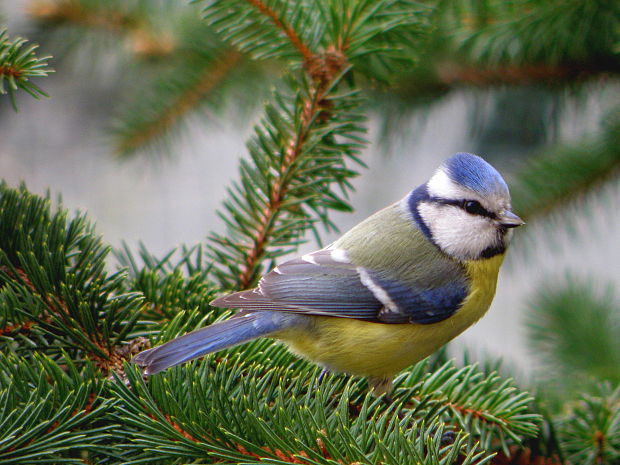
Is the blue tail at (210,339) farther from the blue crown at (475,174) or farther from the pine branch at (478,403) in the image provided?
the blue crown at (475,174)

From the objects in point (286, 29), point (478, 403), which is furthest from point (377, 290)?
point (286, 29)

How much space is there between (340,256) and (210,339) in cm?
35

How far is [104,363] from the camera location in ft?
2.74

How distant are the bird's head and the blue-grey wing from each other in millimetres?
85

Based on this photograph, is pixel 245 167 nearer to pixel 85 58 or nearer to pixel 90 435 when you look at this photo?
pixel 90 435

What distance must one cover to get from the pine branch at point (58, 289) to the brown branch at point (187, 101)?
1.90ft

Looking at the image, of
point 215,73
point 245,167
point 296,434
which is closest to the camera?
point 296,434

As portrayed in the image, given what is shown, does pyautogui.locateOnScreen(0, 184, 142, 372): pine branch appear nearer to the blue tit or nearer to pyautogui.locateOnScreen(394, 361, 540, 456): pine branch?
the blue tit

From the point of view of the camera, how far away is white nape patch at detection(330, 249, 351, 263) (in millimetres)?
1171

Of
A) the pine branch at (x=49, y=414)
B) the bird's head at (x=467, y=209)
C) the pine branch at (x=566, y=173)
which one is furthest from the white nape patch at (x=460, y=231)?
the pine branch at (x=49, y=414)

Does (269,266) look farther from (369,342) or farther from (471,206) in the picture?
(471,206)

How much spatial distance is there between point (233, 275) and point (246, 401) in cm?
37

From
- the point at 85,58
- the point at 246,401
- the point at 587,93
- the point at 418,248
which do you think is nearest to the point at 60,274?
the point at 246,401

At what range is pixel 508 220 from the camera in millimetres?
1129
